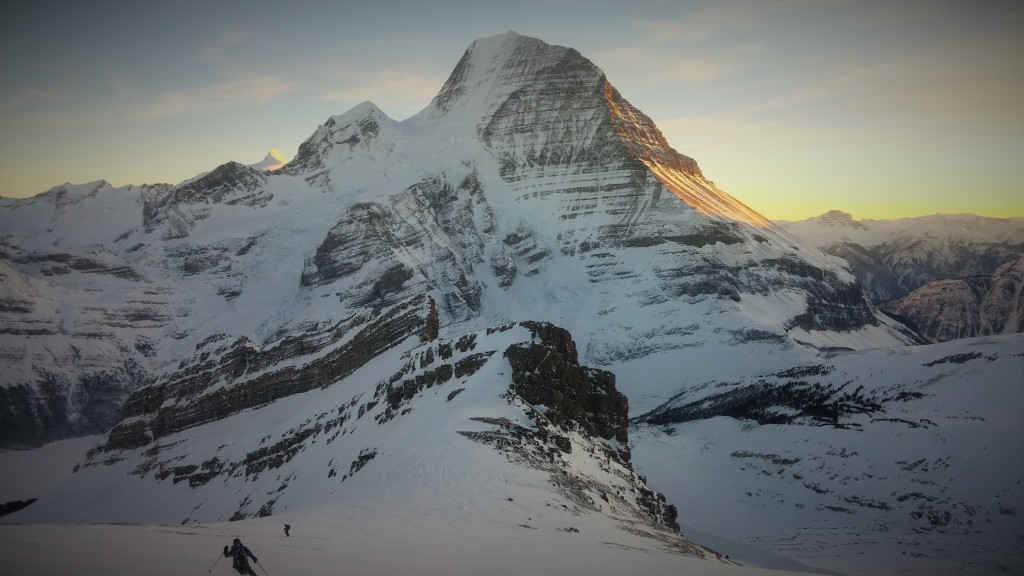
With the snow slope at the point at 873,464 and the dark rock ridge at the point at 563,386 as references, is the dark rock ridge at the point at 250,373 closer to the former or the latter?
the dark rock ridge at the point at 563,386

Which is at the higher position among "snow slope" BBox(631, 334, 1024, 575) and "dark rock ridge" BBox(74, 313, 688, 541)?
"dark rock ridge" BBox(74, 313, 688, 541)

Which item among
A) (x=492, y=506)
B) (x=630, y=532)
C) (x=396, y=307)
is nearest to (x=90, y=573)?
(x=492, y=506)

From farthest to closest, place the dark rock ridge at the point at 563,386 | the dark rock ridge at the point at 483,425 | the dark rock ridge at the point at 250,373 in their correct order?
the dark rock ridge at the point at 250,373 → the dark rock ridge at the point at 563,386 → the dark rock ridge at the point at 483,425

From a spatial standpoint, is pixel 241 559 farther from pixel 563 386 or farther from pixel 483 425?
pixel 563 386

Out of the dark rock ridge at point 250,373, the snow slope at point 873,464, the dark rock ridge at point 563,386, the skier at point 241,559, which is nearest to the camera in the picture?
the skier at point 241,559

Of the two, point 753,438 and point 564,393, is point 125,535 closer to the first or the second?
point 564,393

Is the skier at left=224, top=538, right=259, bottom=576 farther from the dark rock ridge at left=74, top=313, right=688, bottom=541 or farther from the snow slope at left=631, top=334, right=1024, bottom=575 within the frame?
the snow slope at left=631, top=334, right=1024, bottom=575

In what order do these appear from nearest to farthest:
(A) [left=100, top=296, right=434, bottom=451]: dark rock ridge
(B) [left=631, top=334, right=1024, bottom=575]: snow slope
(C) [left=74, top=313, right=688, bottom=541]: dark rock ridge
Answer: (C) [left=74, top=313, right=688, bottom=541]: dark rock ridge → (B) [left=631, top=334, right=1024, bottom=575]: snow slope → (A) [left=100, top=296, right=434, bottom=451]: dark rock ridge

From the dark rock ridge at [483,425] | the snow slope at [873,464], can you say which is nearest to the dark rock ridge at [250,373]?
the dark rock ridge at [483,425]

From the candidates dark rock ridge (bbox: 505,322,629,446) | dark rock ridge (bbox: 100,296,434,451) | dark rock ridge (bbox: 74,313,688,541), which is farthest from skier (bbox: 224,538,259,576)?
dark rock ridge (bbox: 100,296,434,451)

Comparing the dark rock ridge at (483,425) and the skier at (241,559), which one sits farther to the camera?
the dark rock ridge at (483,425)

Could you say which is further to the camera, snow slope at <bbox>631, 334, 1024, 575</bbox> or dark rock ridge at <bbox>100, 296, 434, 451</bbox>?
dark rock ridge at <bbox>100, 296, 434, 451</bbox>
